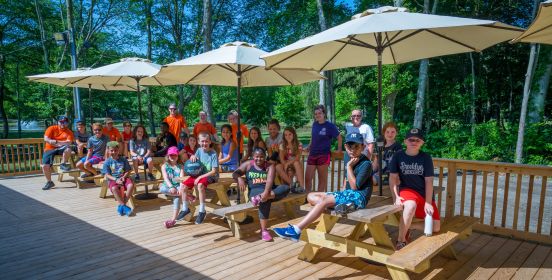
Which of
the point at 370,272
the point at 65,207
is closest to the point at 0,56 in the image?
the point at 65,207

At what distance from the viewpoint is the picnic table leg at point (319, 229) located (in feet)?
10.9

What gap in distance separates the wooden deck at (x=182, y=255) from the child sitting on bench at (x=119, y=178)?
0.26 meters

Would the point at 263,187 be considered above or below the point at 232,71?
below

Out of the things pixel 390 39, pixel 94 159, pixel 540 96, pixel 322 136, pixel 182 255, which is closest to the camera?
pixel 182 255

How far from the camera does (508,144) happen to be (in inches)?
459

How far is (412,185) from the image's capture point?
3.21 m

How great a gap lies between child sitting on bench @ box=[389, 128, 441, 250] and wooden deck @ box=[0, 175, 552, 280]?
494mm

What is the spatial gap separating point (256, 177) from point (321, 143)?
127cm

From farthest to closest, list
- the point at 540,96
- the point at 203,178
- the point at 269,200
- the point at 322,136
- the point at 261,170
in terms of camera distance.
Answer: the point at 540,96 < the point at 322,136 < the point at 203,178 < the point at 261,170 < the point at 269,200

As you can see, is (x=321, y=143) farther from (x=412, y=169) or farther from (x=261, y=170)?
(x=412, y=169)

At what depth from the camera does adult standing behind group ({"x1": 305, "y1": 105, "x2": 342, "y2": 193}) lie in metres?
4.94

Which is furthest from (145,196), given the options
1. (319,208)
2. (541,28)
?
(541,28)

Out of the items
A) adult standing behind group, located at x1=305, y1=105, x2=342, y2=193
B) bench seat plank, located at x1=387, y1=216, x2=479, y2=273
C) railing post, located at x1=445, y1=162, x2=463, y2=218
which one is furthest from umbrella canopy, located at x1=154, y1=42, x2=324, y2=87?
bench seat plank, located at x1=387, y1=216, x2=479, y2=273

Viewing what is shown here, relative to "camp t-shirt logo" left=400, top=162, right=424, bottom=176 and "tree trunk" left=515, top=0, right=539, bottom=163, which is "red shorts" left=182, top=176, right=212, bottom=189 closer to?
"camp t-shirt logo" left=400, top=162, right=424, bottom=176
